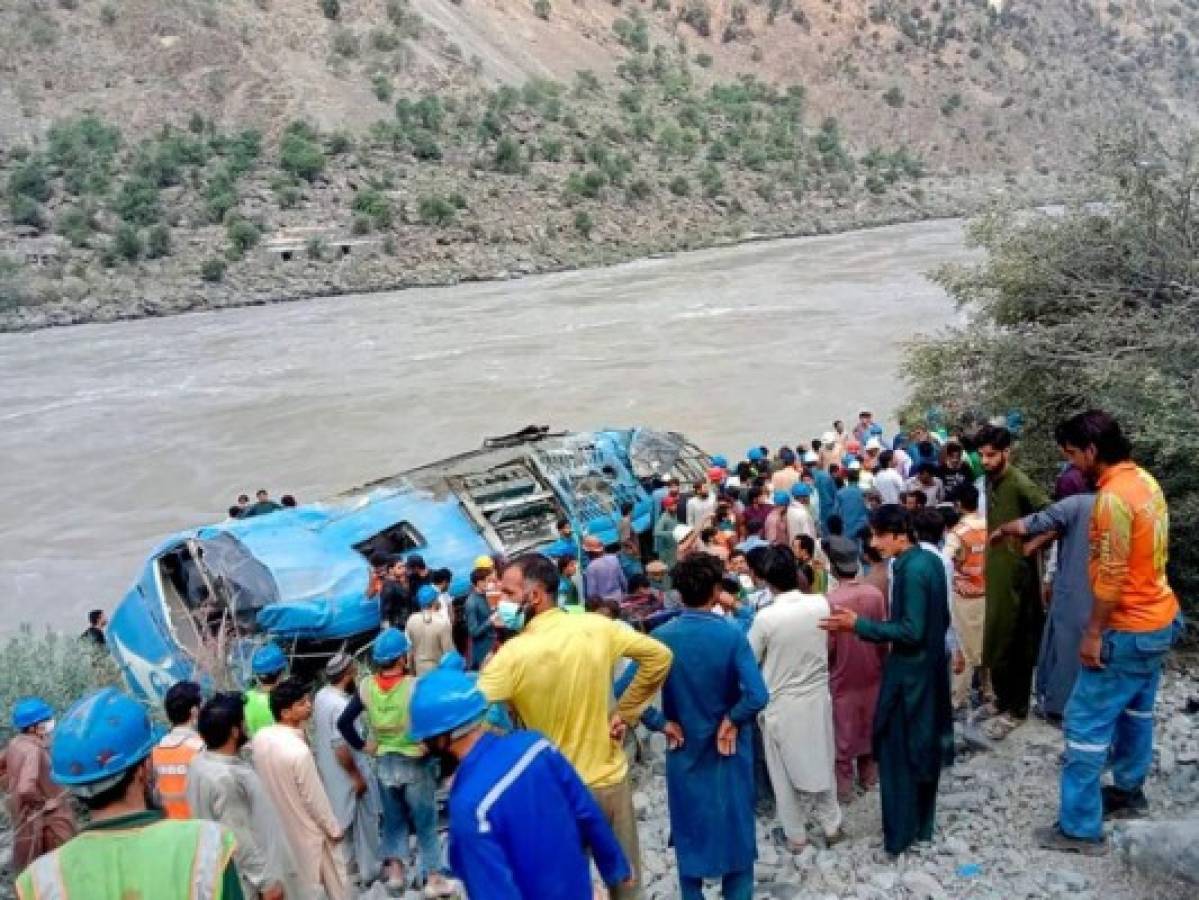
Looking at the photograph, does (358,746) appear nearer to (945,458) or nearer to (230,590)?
(230,590)

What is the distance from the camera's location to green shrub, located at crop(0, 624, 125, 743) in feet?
23.1

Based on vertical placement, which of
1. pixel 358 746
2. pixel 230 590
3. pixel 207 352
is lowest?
pixel 207 352

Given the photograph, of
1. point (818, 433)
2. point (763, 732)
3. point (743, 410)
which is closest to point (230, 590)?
point (763, 732)

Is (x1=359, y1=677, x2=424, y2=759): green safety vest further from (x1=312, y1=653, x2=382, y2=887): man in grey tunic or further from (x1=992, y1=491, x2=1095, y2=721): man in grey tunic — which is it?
(x1=992, y1=491, x2=1095, y2=721): man in grey tunic

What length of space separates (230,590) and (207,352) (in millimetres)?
22528

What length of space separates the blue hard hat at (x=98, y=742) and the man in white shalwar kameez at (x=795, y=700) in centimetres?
263

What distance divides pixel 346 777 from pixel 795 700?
6.68 ft

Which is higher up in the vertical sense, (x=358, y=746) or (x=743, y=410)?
(x=358, y=746)

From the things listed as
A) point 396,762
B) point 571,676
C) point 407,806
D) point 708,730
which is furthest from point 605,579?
point 571,676

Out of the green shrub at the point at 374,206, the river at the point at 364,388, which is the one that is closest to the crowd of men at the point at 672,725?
the river at the point at 364,388

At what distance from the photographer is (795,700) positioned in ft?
15.8

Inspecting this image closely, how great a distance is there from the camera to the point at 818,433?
18.5 m

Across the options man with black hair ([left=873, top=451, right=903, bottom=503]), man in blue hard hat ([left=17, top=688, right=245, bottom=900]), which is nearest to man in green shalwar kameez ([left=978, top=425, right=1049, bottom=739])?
man with black hair ([left=873, top=451, right=903, bottom=503])

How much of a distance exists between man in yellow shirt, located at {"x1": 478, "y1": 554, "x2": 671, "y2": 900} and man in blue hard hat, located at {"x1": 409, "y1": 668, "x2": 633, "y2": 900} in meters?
0.59
